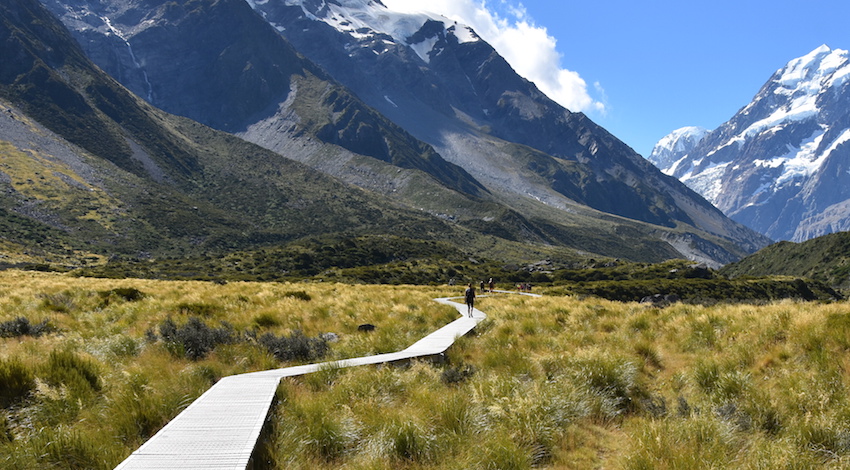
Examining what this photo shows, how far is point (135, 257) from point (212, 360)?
133523 millimetres

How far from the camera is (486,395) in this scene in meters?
7.61

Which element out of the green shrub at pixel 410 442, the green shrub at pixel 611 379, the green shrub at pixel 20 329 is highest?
the green shrub at pixel 611 379

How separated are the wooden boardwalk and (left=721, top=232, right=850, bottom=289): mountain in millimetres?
103449

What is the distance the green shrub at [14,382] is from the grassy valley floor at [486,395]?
22mm

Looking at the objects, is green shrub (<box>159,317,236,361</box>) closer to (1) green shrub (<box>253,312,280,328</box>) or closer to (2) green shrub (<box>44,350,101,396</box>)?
(2) green shrub (<box>44,350,101,396</box>)

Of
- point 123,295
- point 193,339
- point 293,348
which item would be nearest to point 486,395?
point 293,348

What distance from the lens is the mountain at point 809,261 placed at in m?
88.9

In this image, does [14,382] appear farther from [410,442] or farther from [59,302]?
[59,302]

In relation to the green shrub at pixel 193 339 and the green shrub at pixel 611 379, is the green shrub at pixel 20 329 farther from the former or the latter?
the green shrub at pixel 611 379

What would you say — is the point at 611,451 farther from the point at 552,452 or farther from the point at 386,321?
the point at 386,321

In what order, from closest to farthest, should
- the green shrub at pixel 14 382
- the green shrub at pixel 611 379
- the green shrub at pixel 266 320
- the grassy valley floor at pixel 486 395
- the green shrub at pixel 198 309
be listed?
the grassy valley floor at pixel 486 395
the green shrub at pixel 14 382
the green shrub at pixel 611 379
the green shrub at pixel 266 320
the green shrub at pixel 198 309

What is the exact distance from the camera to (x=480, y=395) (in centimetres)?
762

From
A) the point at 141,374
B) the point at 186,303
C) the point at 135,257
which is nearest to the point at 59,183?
the point at 135,257

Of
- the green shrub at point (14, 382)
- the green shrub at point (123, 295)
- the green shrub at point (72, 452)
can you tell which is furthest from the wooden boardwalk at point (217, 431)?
the green shrub at point (123, 295)
